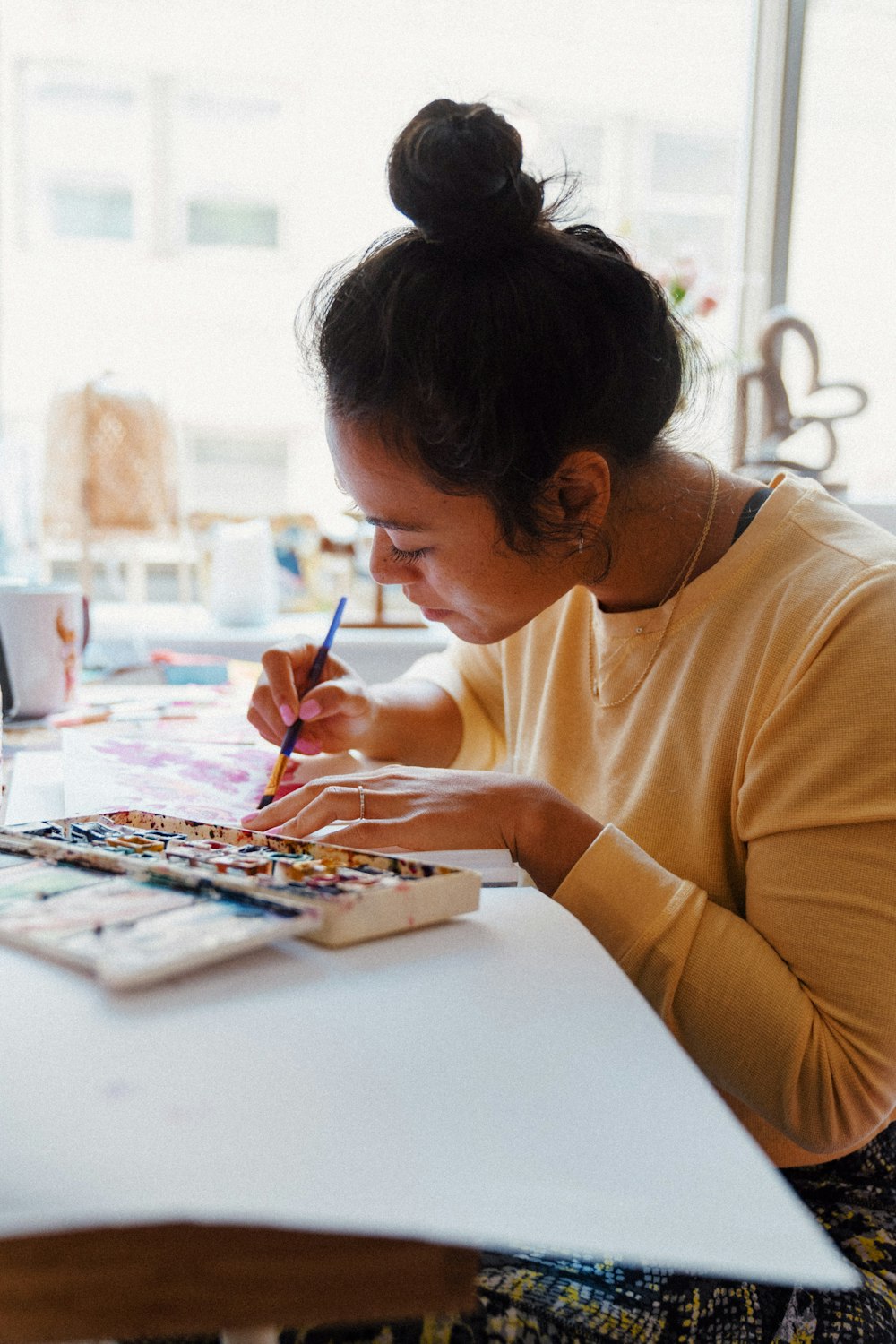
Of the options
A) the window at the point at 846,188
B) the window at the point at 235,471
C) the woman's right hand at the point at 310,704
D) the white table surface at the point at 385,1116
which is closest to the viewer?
the white table surface at the point at 385,1116

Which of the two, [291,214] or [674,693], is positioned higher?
[291,214]

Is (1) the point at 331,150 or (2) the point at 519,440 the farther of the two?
(1) the point at 331,150

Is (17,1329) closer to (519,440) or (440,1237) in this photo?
(440,1237)

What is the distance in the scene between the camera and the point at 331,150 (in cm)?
424

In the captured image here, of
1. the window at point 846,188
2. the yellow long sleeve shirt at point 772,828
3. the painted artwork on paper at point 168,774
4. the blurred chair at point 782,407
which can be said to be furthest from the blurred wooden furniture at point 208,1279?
the window at point 846,188

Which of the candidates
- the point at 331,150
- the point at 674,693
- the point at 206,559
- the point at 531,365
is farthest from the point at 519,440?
the point at 331,150

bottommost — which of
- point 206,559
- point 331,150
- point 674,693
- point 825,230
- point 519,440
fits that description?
point 206,559

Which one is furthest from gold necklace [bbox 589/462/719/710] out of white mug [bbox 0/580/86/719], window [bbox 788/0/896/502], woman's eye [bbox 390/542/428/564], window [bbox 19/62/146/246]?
window [bbox 19/62/146/246]

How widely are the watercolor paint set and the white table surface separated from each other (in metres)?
0.01

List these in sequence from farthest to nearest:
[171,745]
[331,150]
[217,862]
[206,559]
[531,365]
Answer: [331,150], [206,559], [171,745], [531,365], [217,862]

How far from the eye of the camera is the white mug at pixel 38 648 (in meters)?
1.04

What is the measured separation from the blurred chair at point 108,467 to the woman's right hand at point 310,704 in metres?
1.55

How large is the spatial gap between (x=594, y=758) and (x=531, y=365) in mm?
319

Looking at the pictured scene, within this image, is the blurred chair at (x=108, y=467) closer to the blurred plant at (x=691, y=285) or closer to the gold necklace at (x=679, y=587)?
the blurred plant at (x=691, y=285)
